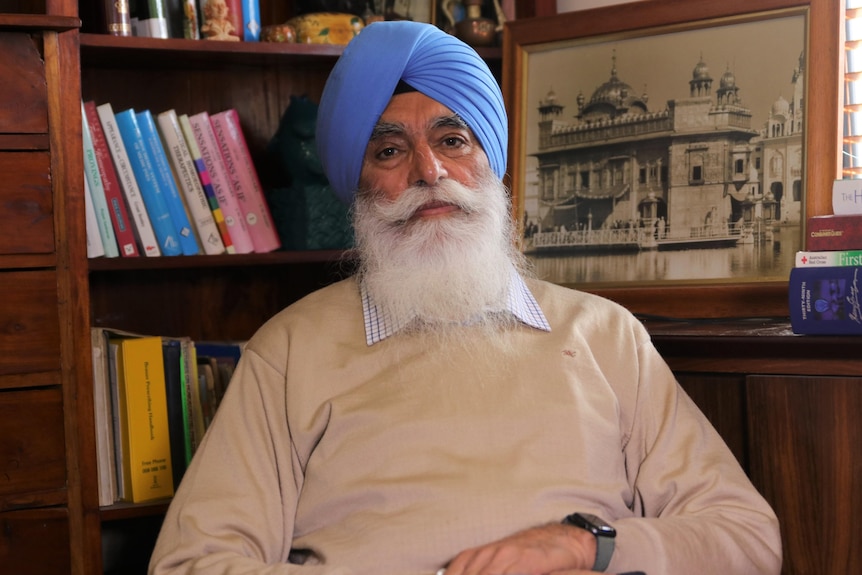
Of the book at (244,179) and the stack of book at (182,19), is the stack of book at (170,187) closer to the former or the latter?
the book at (244,179)

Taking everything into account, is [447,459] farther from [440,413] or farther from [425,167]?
[425,167]

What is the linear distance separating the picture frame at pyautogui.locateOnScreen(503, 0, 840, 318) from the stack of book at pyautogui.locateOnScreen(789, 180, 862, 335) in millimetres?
196

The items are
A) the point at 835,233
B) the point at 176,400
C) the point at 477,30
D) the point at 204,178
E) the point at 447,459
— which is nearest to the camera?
the point at 447,459

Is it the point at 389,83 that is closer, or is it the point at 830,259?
the point at 830,259

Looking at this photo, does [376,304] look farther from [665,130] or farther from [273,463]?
[665,130]

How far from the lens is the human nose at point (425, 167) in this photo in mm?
1732

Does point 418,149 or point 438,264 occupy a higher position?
point 418,149

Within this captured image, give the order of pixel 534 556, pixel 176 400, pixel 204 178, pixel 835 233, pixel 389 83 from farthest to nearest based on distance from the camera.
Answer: pixel 204 178, pixel 176 400, pixel 389 83, pixel 835 233, pixel 534 556

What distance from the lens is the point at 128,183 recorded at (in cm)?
209

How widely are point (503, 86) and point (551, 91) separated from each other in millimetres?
117

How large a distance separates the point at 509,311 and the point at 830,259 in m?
0.53

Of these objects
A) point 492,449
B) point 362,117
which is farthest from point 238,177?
point 492,449

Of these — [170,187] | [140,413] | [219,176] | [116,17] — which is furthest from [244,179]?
[140,413]

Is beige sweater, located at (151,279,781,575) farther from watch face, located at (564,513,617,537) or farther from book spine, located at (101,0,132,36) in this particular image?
book spine, located at (101,0,132,36)
